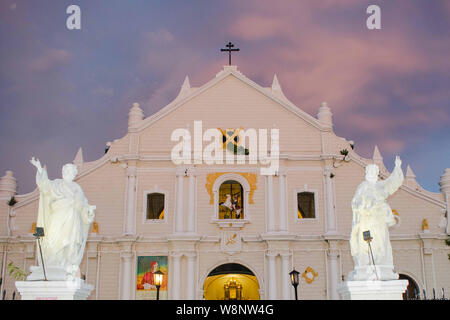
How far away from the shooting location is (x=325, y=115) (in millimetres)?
27125

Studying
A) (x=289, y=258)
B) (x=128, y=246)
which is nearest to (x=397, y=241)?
(x=289, y=258)

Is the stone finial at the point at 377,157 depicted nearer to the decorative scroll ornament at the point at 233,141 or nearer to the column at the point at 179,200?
the decorative scroll ornament at the point at 233,141

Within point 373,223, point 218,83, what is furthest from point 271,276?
point 373,223

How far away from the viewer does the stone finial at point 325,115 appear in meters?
27.0

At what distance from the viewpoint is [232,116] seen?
2697cm

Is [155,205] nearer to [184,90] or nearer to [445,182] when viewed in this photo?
[184,90]

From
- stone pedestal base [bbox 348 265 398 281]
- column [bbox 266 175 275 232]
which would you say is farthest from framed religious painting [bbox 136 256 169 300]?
stone pedestal base [bbox 348 265 398 281]

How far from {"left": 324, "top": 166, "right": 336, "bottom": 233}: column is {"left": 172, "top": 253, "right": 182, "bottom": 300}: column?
7025mm

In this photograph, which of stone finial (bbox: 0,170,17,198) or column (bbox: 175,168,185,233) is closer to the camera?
column (bbox: 175,168,185,233)

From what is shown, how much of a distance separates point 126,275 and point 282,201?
26.0 feet

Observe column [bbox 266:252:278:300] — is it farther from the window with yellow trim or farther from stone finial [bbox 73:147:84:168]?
stone finial [bbox 73:147:84:168]

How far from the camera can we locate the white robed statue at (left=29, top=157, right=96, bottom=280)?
35.0ft
